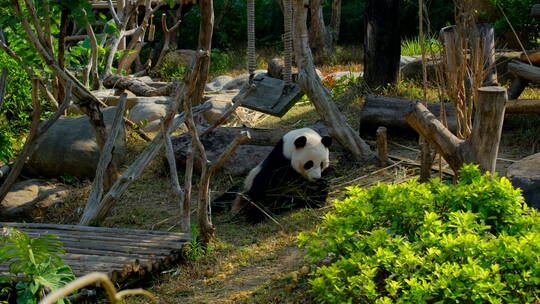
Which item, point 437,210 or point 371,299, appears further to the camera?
point 437,210

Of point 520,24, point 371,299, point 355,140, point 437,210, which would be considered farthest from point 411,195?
point 520,24

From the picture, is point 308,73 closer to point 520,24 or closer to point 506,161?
point 506,161

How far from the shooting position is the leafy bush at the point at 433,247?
2.99 metres

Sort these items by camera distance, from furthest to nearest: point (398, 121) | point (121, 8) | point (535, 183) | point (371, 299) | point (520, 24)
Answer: point (520, 24), point (121, 8), point (398, 121), point (535, 183), point (371, 299)

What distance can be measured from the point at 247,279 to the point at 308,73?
2.74 metres

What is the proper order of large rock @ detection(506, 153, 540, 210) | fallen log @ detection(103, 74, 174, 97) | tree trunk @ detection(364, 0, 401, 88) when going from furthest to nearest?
1. tree trunk @ detection(364, 0, 401, 88)
2. fallen log @ detection(103, 74, 174, 97)
3. large rock @ detection(506, 153, 540, 210)

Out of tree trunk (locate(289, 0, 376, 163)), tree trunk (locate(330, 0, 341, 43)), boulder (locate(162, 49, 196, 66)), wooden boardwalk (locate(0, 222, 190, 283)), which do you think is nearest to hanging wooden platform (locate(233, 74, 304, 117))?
tree trunk (locate(289, 0, 376, 163))

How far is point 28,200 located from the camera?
6324 millimetres

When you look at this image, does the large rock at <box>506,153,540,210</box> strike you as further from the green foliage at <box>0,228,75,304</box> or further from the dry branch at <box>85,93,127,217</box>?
the dry branch at <box>85,93,127,217</box>

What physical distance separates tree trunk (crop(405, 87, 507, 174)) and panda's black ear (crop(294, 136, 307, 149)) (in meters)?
1.13

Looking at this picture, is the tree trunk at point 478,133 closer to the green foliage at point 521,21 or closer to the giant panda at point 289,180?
the giant panda at point 289,180

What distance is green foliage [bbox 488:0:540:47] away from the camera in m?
9.51

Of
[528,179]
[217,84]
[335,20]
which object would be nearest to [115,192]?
[528,179]

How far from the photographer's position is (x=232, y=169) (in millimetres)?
6520
